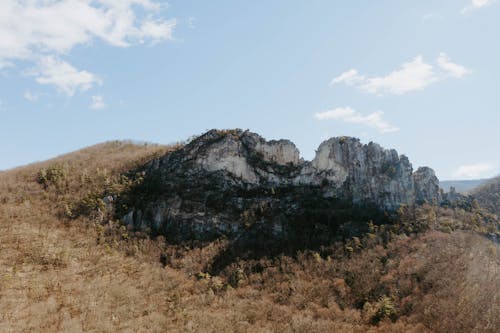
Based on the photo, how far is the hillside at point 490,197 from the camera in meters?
64.5

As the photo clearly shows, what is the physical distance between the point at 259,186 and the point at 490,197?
56.0m

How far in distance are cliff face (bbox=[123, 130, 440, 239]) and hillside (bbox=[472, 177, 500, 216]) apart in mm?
24837

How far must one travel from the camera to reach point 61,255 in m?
30.9

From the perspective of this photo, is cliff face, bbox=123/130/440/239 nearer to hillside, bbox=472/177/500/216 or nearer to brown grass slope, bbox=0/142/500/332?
brown grass slope, bbox=0/142/500/332

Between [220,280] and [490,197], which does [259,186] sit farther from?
[490,197]

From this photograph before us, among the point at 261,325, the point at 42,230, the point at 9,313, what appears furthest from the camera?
the point at 42,230

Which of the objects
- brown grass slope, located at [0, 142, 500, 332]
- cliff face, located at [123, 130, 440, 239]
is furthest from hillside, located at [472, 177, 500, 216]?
brown grass slope, located at [0, 142, 500, 332]

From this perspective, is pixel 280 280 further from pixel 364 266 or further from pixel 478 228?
pixel 478 228

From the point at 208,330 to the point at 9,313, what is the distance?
12.7 m

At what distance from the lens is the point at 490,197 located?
72000mm

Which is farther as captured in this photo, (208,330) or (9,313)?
(208,330)

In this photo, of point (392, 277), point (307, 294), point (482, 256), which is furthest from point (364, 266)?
point (482, 256)

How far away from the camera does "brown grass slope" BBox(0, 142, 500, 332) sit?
24.5 m

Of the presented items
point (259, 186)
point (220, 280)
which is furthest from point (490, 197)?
point (220, 280)
